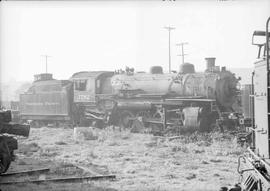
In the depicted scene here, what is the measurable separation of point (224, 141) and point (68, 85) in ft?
36.1

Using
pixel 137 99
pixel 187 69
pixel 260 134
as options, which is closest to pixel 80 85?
pixel 137 99

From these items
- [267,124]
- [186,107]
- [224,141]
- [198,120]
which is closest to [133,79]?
[186,107]

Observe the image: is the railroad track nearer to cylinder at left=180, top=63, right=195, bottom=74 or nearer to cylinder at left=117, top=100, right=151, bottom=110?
cylinder at left=117, top=100, right=151, bottom=110

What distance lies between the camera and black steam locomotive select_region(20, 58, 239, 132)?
16656mm

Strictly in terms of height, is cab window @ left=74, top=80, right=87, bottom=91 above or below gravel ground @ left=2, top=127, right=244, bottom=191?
above

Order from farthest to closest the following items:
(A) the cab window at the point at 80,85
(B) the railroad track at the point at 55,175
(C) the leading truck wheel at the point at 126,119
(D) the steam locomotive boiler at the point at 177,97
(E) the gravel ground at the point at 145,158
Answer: (A) the cab window at the point at 80,85 < (C) the leading truck wheel at the point at 126,119 < (D) the steam locomotive boiler at the point at 177,97 < (B) the railroad track at the point at 55,175 < (E) the gravel ground at the point at 145,158

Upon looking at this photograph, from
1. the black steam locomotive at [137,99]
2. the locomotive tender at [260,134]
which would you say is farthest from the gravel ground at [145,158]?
the locomotive tender at [260,134]

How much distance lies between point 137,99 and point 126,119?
3.99 feet

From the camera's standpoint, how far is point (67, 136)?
17.2 metres

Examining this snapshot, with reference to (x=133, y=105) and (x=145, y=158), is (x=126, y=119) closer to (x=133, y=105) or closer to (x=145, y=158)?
(x=133, y=105)

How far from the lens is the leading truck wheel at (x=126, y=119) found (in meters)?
19.1

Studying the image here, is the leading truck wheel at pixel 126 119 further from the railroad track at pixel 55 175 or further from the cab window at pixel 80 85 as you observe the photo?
the railroad track at pixel 55 175

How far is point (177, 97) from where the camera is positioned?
1745 cm

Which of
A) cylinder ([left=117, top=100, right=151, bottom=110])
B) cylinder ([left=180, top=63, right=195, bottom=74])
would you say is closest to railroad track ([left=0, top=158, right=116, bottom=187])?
cylinder ([left=117, top=100, right=151, bottom=110])
